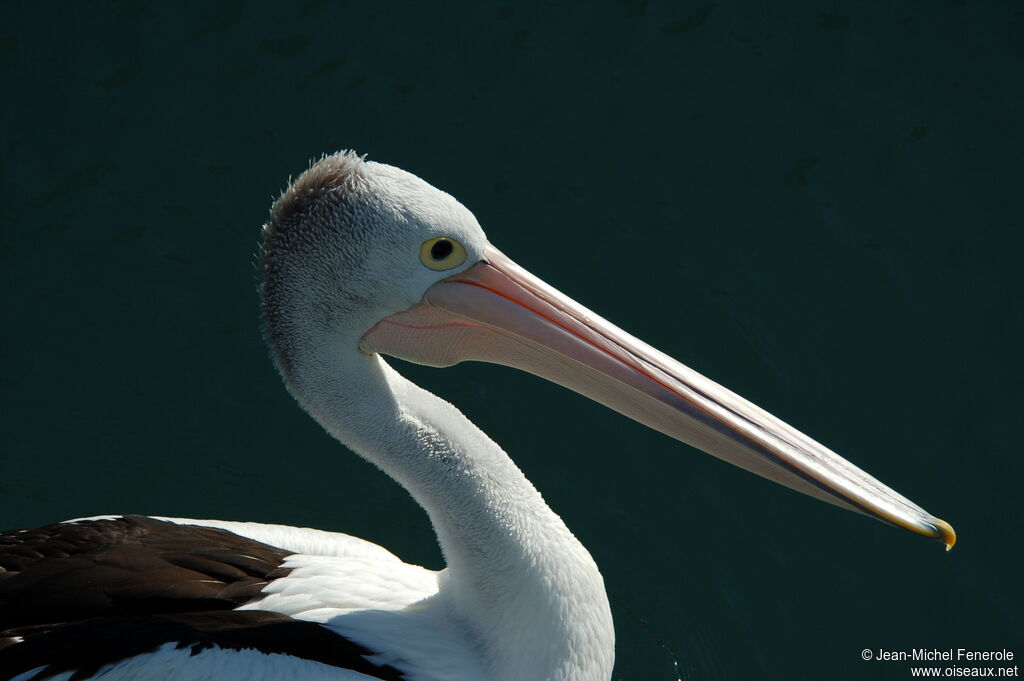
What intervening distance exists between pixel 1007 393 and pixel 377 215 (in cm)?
291

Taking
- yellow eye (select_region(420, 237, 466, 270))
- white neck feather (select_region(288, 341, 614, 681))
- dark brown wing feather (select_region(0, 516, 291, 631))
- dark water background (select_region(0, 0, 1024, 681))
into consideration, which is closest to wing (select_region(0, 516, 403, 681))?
dark brown wing feather (select_region(0, 516, 291, 631))

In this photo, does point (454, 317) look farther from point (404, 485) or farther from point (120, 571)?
point (120, 571)

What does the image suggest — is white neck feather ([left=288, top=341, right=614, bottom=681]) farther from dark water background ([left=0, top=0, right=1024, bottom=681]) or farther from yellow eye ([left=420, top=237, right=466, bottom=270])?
dark water background ([left=0, top=0, right=1024, bottom=681])

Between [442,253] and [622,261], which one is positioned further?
[622,261]

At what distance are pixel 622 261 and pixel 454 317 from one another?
206 cm

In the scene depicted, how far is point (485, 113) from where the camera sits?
5.31 m

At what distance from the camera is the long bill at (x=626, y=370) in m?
2.90

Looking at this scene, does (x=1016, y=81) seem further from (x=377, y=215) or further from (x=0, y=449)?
(x=0, y=449)

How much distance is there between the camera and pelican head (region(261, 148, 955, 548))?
2.72m

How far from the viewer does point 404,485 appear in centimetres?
296

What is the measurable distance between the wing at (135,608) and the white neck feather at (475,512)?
0.32 m

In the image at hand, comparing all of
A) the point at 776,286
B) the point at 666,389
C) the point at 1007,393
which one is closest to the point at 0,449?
the point at 666,389

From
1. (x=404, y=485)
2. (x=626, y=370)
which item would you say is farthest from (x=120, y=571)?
(x=626, y=370)

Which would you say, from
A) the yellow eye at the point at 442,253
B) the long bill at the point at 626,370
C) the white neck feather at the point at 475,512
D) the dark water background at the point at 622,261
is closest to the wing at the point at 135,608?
the white neck feather at the point at 475,512
